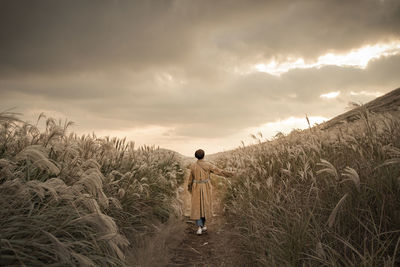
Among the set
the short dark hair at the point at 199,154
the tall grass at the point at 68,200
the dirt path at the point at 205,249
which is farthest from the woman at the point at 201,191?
the tall grass at the point at 68,200

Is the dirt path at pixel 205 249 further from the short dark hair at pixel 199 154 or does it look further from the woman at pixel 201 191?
the short dark hair at pixel 199 154

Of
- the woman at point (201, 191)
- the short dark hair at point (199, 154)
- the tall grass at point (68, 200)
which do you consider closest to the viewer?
the tall grass at point (68, 200)

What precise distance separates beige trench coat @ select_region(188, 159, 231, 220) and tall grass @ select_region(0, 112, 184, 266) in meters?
0.68

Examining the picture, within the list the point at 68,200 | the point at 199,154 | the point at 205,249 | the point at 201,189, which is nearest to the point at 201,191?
the point at 201,189

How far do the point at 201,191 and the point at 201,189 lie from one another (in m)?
0.06

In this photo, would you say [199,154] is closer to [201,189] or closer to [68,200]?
[201,189]

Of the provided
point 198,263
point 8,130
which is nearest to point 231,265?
point 198,263

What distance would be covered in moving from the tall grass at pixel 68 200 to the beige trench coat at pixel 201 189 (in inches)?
26.9

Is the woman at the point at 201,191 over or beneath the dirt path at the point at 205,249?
over

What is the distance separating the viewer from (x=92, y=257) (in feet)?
8.55

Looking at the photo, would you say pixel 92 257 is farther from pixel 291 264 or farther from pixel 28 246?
pixel 291 264

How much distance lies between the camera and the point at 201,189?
7777mm

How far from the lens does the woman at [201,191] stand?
7.51m

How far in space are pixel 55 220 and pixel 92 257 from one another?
2.13 feet
